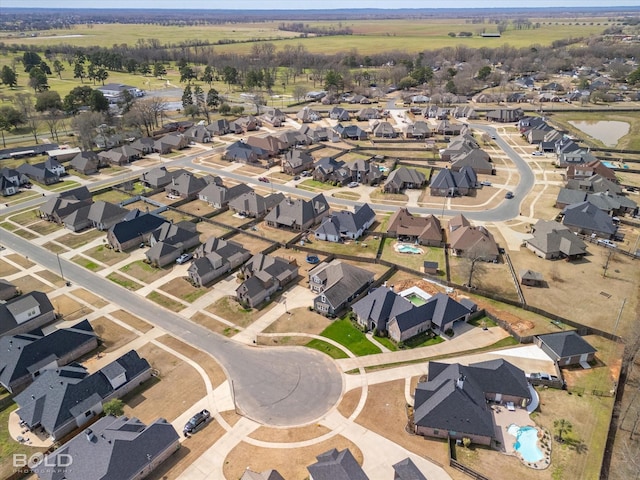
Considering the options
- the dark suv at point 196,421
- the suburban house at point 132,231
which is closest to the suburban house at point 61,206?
the suburban house at point 132,231

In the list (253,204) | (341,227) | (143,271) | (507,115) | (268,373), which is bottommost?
(268,373)

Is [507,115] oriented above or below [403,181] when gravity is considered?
above

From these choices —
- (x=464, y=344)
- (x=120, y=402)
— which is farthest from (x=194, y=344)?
(x=464, y=344)

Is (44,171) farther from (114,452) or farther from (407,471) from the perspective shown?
(407,471)

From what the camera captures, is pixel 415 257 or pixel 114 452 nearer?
pixel 114 452

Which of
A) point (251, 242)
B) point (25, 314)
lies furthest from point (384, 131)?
point (25, 314)

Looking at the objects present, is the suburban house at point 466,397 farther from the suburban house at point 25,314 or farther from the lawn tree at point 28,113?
the lawn tree at point 28,113

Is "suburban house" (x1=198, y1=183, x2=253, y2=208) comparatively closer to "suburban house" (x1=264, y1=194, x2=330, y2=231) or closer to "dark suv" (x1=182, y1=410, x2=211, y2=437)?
"suburban house" (x1=264, y1=194, x2=330, y2=231)
